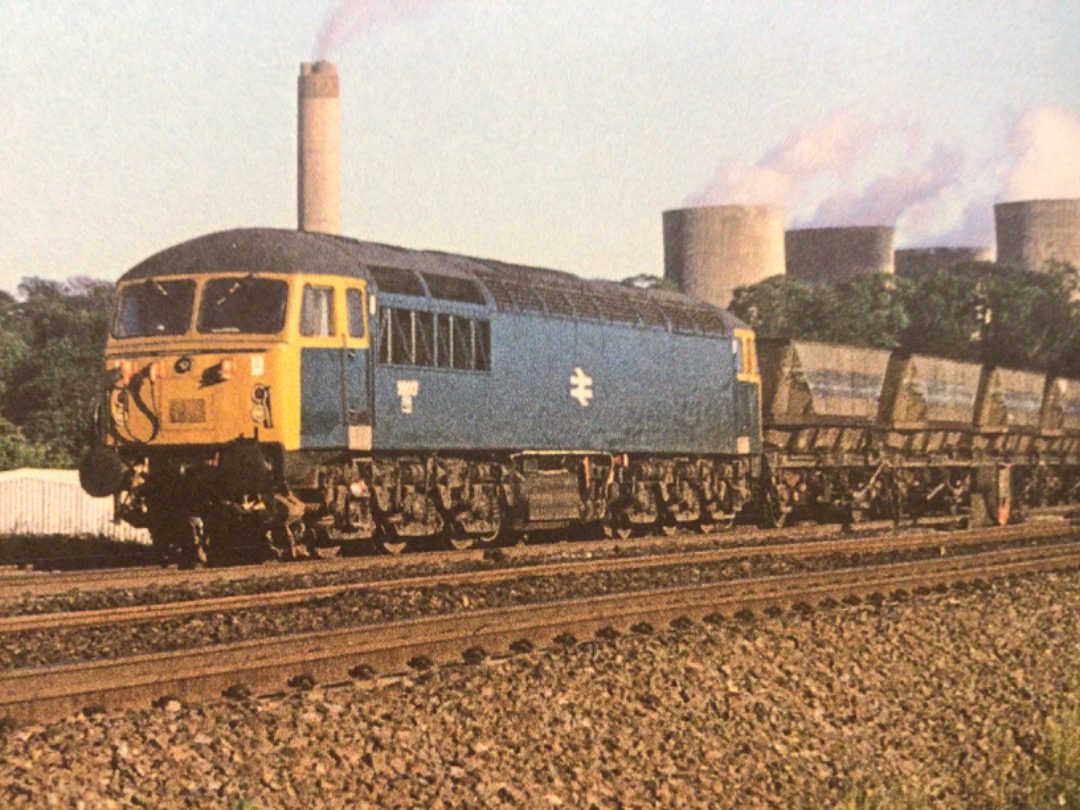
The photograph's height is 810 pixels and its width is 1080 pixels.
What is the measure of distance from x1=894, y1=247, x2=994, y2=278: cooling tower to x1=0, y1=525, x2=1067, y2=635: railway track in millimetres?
111408

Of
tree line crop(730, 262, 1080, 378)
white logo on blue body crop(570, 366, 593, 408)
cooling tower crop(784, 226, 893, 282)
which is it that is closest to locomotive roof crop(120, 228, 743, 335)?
white logo on blue body crop(570, 366, 593, 408)

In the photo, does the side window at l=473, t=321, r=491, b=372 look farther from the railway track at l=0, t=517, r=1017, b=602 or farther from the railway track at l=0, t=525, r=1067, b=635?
the railway track at l=0, t=525, r=1067, b=635

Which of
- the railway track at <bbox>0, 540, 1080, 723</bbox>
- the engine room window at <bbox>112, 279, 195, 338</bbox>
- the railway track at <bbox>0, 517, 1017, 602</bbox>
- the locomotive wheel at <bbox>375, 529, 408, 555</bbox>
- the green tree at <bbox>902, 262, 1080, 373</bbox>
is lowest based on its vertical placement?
the railway track at <bbox>0, 540, 1080, 723</bbox>

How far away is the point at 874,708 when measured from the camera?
11.5m

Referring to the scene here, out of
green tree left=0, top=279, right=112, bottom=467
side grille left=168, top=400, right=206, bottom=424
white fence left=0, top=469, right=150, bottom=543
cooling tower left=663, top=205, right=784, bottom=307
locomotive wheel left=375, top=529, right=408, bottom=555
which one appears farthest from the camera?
cooling tower left=663, top=205, right=784, bottom=307

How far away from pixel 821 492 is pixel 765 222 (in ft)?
279

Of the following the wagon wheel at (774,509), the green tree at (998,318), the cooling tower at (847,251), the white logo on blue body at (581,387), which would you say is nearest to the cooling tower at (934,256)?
the cooling tower at (847,251)

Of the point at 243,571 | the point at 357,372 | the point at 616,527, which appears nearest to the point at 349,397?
the point at 357,372

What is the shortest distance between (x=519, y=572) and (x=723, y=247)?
3818 inches

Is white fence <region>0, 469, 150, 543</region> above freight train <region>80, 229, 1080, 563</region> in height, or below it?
below

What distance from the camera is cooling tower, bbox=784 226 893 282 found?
125 meters

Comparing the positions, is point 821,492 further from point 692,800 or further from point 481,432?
point 692,800

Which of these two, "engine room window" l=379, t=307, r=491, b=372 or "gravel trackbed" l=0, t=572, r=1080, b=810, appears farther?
"engine room window" l=379, t=307, r=491, b=372

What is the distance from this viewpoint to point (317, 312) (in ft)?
63.3
